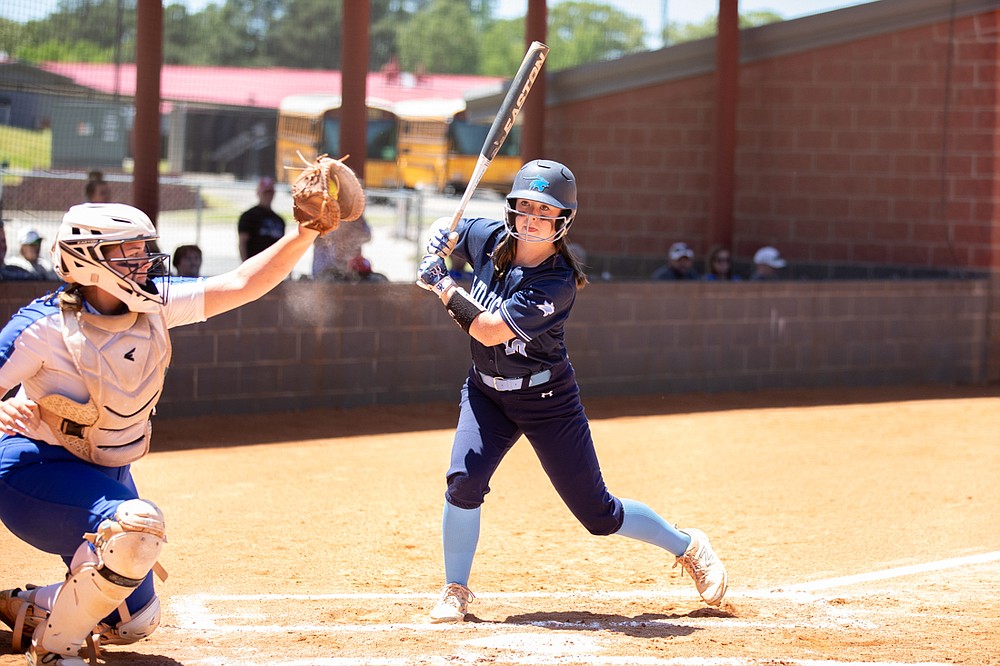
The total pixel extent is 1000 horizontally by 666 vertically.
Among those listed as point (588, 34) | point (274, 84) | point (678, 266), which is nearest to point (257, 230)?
point (678, 266)

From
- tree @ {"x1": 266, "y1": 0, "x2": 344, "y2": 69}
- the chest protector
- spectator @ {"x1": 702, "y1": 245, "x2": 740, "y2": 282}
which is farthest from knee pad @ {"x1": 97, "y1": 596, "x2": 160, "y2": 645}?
tree @ {"x1": 266, "y1": 0, "x2": 344, "y2": 69}

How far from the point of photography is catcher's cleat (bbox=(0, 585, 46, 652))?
406cm

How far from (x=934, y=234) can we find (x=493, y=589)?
31.4 feet

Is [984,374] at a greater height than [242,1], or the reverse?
[242,1]

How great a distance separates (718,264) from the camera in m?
13.0

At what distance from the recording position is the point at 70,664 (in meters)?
3.72

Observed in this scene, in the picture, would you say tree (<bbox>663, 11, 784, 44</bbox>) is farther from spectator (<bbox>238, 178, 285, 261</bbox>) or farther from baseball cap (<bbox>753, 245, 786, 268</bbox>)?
spectator (<bbox>238, 178, 285, 261</bbox>)

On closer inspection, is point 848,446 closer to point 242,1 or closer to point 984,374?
point 984,374

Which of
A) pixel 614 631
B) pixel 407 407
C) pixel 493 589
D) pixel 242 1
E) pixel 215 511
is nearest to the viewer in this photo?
pixel 614 631

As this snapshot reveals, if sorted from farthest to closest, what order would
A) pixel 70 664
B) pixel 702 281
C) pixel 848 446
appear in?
1. pixel 702 281
2. pixel 848 446
3. pixel 70 664

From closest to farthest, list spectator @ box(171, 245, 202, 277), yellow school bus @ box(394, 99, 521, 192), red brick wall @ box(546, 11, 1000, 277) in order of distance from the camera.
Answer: spectator @ box(171, 245, 202, 277) → red brick wall @ box(546, 11, 1000, 277) → yellow school bus @ box(394, 99, 521, 192)

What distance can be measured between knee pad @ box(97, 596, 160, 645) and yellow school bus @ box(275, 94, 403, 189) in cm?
1634

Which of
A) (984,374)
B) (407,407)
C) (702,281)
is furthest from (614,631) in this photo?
(984,374)

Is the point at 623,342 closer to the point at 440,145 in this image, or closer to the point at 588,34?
the point at 588,34
